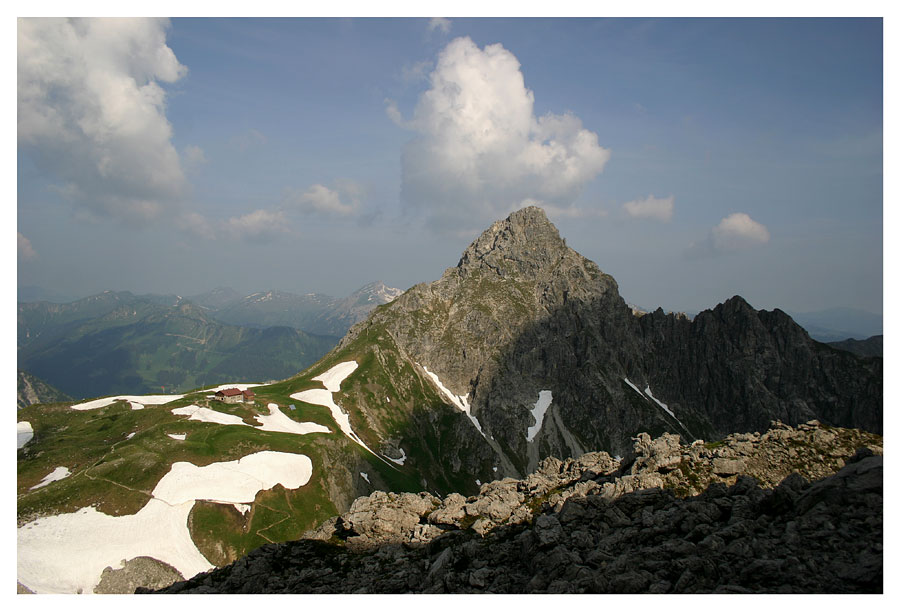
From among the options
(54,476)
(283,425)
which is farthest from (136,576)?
(283,425)

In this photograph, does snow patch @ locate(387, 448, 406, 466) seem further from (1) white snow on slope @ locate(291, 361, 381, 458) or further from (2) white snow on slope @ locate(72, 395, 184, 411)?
(2) white snow on slope @ locate(72, 395, 184, 411)

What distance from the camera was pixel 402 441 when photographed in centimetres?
16425

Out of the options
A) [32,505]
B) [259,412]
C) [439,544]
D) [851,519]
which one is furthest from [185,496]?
[851,519]

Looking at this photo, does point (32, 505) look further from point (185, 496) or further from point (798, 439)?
point (798, 439)

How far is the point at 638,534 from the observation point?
25.2m

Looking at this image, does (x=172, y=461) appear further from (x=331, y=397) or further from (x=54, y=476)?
(x=331, y=397)

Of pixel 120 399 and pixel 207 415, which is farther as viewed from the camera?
pixel 120 399

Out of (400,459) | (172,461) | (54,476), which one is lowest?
(400,459)

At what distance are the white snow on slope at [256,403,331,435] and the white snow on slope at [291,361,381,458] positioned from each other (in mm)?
14477

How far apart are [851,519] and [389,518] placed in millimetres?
32608

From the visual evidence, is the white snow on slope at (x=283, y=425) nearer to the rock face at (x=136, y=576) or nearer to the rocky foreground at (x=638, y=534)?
the rock face at (x=136, y=576)

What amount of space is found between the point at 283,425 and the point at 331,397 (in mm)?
41358

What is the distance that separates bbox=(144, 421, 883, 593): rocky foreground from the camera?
61.1ft

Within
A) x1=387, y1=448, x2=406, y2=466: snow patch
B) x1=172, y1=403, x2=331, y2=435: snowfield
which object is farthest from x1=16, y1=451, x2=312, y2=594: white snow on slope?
x1=387, y1=448, x2=406, y2=466: snow patch
